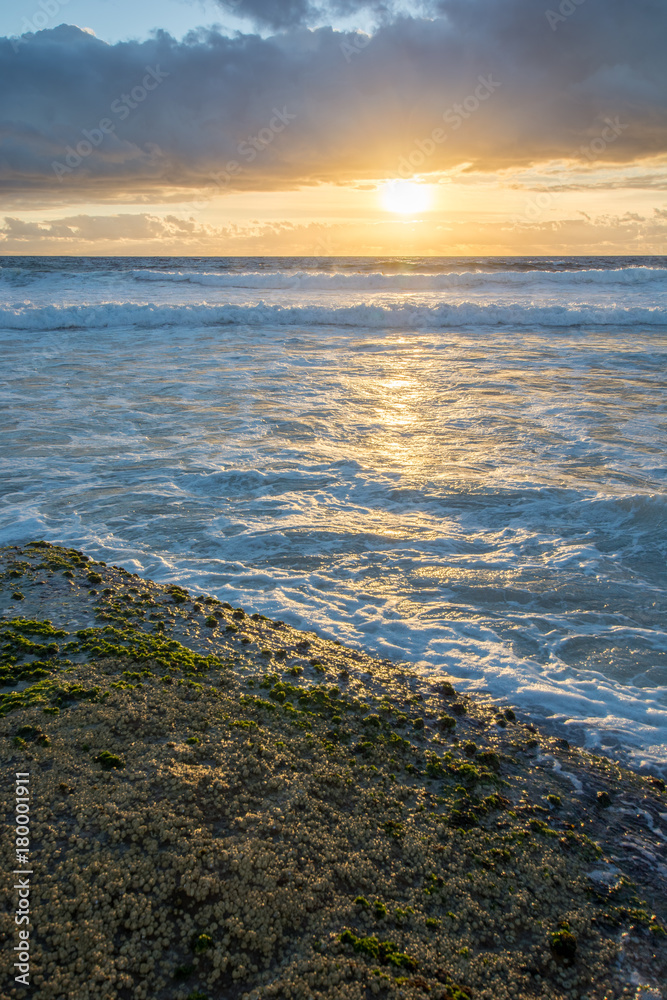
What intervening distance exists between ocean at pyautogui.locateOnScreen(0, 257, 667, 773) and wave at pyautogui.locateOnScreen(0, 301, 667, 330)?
4797 millimetres

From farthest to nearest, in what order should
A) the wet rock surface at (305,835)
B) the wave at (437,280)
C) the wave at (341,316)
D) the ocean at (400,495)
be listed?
the wave at (437,280), the wave at (341,316), the ocean at (400,495), the wet rock surface at (305,835)

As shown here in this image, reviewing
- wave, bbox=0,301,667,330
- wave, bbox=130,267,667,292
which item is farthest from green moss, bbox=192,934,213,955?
wave, bbox=130,267,667,292

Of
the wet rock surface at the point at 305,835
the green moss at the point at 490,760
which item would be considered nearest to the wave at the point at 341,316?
the wet rock surface at the point at 305,835

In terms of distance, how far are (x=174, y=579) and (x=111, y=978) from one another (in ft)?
8.90

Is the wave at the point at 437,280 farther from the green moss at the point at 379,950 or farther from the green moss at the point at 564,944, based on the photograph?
the green moss at the point at 379,950

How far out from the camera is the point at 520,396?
380 inches

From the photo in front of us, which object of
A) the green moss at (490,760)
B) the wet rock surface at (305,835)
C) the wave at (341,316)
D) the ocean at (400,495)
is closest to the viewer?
the wet rock surface at (305,835)

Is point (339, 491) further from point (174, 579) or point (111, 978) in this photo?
point (111, 978)

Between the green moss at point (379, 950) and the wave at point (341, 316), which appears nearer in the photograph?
the green moss at point (379, 950)

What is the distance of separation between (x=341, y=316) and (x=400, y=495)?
50.0 feet

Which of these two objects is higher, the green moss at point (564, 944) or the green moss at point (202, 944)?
the green moss at point (202, 944)

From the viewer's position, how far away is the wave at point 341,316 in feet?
61.8

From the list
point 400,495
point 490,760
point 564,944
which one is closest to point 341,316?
point 400,495

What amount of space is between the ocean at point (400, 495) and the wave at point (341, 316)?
15.7ft
